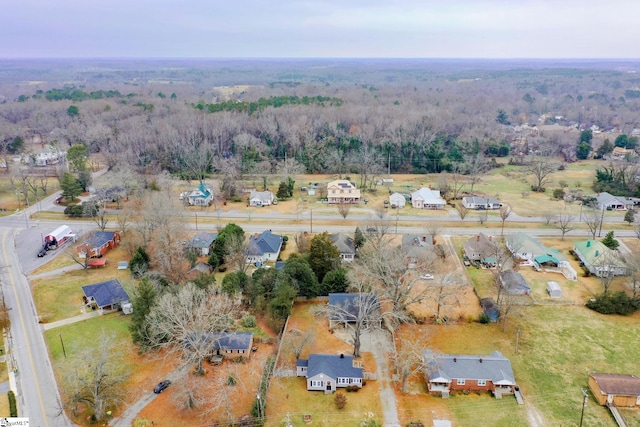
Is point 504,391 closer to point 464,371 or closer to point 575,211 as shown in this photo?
point 464,371

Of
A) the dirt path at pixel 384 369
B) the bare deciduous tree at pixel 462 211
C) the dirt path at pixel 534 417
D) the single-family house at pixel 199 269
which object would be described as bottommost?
the dirt path at pixel 534 417

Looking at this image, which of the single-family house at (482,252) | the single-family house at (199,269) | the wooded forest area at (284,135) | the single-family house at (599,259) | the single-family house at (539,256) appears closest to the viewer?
the single-family house at (599,259)

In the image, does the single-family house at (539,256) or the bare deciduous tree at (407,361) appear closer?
the bare deciduous tree at (407,361)

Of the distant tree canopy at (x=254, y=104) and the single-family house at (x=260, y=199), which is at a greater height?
the distant tree canopy at (x=254, y=104)

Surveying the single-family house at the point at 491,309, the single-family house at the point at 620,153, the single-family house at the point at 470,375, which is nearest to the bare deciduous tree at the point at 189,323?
the single-family house at the point at 470,375

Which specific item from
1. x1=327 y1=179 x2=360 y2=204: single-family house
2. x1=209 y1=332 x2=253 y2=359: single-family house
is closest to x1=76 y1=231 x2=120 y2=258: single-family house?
x1=209 y1=332 x2=253 y2=359: single-family house

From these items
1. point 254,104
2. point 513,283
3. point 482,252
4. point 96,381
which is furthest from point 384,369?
point 254,104

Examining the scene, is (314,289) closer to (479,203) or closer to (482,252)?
(482,252)

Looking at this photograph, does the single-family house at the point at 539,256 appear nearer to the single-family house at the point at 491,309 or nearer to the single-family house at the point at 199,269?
the single-family house at the point at 491,309

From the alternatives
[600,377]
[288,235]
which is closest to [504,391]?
[600,377]
